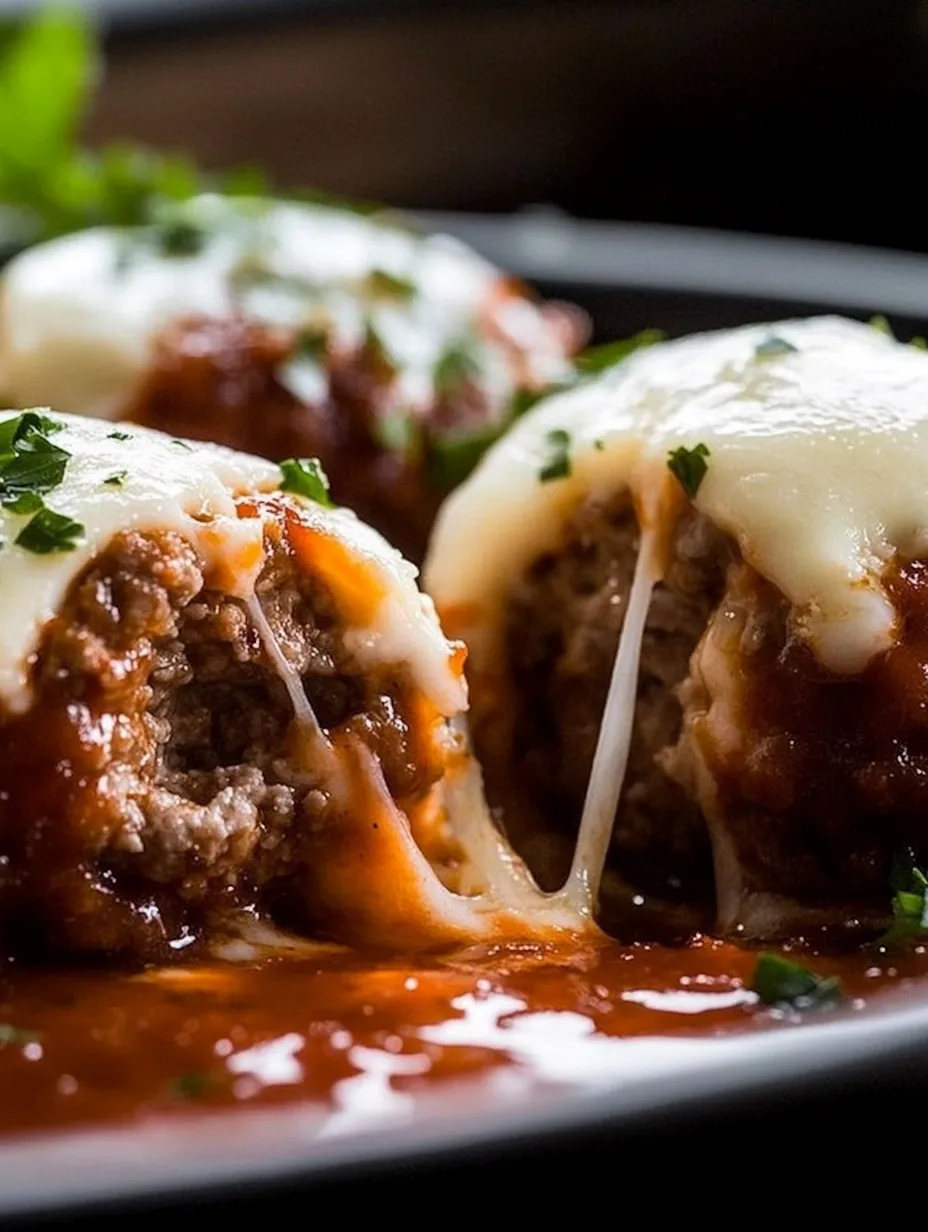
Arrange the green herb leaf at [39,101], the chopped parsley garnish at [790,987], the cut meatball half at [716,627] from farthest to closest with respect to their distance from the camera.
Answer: the green herb leaf at [39,101] < the cut meatball half at [716,627] < the chopped parsley garnish at [790,987]

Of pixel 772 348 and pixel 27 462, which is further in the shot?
pixel 772 348

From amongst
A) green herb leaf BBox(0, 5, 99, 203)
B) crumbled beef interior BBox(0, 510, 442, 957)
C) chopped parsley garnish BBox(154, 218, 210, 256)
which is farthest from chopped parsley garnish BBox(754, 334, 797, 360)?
green herb leaf BBox(0, 5, 99, 203)

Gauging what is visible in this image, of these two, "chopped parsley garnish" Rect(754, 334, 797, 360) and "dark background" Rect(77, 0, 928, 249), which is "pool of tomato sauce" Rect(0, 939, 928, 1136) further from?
"dark background" Rect(77, 0, 928, 249)

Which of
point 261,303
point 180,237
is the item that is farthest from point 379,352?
point 180,237

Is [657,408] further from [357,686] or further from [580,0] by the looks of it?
[580,0]

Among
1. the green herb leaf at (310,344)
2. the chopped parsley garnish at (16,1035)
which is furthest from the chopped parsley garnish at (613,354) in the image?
the chopped parsley garnish at (16,1035)

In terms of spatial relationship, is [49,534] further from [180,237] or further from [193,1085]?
[180,237]

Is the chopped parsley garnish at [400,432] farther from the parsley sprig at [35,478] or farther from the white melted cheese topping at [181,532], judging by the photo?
the parsley sprig at [35,478]

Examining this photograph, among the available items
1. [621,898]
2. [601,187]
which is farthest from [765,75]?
[621,898]
